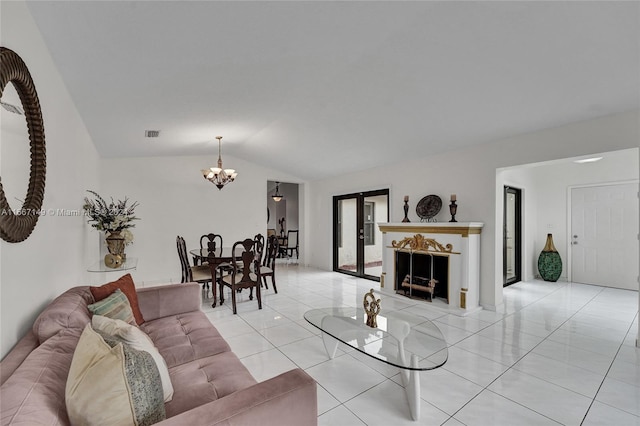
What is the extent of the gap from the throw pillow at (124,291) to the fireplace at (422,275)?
12.2 feet

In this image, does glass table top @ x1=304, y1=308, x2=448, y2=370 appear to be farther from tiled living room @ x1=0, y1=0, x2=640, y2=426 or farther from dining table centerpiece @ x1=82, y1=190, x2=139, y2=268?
dining table centerpiece @ x1=82, y1=190, x2=139, y2=268

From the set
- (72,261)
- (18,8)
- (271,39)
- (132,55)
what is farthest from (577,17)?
(72,261)

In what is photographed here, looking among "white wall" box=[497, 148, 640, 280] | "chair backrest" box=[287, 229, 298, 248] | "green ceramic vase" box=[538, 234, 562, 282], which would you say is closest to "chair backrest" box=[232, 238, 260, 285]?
"white wall" box=[497, 148, 640, 280]

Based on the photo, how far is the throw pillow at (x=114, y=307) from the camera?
72.7 inches

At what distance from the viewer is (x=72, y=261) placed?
106 inches

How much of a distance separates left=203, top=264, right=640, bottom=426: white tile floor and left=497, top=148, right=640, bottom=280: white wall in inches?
65.0

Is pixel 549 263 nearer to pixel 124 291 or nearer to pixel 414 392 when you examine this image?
pixel 414 392

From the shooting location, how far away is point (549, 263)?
5840 mm

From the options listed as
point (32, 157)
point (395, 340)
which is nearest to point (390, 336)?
point (395, 340)

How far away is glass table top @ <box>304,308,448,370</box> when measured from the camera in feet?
6.35

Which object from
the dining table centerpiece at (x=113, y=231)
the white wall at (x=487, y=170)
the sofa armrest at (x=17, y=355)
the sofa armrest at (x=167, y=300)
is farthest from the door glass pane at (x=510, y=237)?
the sofa armrest at (x=17, y=355)

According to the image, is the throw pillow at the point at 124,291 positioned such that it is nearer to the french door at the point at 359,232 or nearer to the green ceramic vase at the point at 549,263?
the french door at the point at 359,232

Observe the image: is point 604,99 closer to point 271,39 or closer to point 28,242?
point 271,39

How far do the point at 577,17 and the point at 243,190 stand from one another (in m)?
6.01
